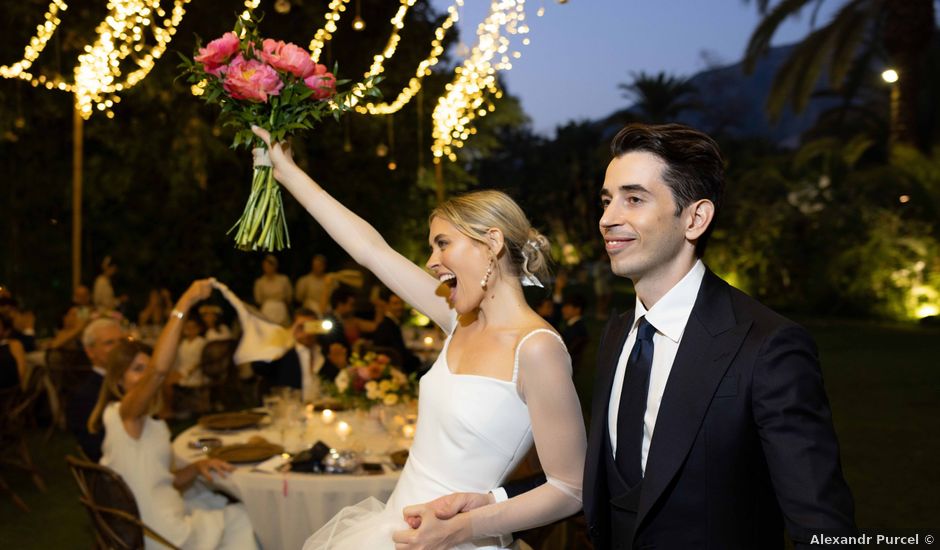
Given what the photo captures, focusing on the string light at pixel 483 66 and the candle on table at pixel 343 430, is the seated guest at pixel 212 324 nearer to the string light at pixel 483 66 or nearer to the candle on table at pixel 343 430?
the string light at pixel 483 66

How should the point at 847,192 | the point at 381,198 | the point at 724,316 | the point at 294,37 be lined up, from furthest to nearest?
the point at 847,192
the point at 381,198
the point at 294,37
the point at 724,316

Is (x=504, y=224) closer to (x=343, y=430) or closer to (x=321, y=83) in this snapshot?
(x=321, y=83)

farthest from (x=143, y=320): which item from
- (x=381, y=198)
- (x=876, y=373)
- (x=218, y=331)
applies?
(x=876, y=373)

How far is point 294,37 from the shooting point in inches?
510

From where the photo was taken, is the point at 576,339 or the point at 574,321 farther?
the point at 574,321

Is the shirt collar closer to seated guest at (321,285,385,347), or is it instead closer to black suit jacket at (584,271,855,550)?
black suit jacket at (584,271,855,550)

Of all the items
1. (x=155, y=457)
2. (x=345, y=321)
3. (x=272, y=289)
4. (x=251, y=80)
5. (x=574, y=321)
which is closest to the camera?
(x=251, y=80)

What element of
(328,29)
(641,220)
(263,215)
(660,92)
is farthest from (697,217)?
(660,92)

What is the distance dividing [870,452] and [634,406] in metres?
6.24

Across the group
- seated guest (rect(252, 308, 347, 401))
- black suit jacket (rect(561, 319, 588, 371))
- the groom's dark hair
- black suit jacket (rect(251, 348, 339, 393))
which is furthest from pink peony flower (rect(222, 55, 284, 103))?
black suit jacket (rect(561, 319, 588, 371))

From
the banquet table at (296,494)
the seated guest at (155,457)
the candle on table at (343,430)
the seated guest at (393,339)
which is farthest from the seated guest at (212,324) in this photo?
the banquet table at (296,494)

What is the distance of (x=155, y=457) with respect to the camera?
3.84 metres

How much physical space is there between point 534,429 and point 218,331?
7.65m

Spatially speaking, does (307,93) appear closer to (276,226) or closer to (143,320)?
(276,226)
